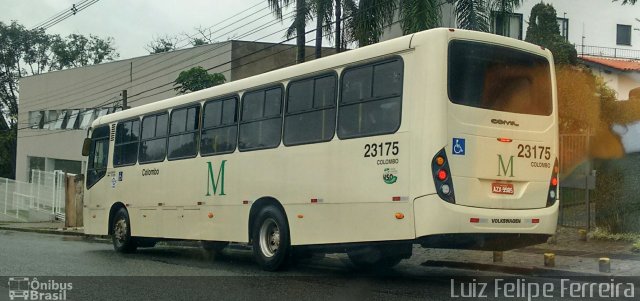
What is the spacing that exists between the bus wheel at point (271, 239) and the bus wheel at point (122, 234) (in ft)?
16.0

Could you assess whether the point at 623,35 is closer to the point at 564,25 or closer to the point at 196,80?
the point at 564,25

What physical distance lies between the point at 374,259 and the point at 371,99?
2.81 m

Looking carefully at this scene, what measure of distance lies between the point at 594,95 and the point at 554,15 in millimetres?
6048

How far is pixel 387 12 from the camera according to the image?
19422 millimetres

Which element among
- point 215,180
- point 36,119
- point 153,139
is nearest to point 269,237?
point 215,180

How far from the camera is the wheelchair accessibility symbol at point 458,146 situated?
28.5ft

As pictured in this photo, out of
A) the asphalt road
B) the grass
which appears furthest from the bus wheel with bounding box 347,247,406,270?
the grass

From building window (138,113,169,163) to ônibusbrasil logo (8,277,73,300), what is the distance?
4.61 m

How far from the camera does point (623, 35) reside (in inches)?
1380

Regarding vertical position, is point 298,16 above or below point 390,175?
above

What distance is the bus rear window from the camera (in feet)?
29.2

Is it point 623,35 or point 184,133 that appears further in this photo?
point 623,35

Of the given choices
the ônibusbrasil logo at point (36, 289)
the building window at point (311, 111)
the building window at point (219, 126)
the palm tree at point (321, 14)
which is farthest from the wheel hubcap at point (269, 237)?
the palm tree at point (321, 14)

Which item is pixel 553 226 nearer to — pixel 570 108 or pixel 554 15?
pixel 570 108
